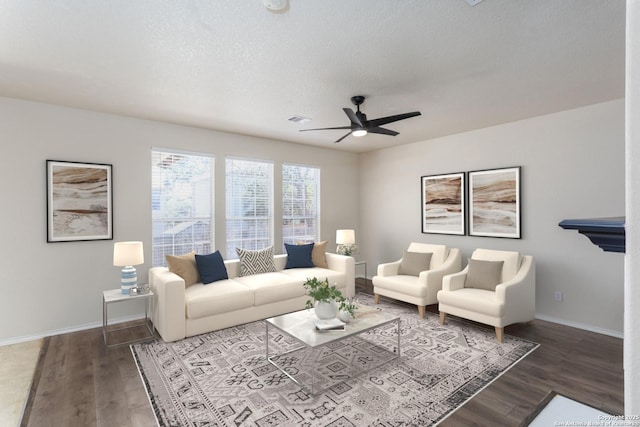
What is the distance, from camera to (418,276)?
15.9 ft

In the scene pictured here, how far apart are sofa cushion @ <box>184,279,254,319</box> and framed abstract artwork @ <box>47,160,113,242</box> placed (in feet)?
4.50

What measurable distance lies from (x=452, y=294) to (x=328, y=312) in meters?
1.73

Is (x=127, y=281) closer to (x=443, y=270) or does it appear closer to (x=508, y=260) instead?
(x=443, y=270)

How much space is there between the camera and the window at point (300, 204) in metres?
5.80

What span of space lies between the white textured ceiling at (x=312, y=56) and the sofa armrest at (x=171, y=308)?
1.99m

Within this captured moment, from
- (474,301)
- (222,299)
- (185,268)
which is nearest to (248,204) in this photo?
(185,268)

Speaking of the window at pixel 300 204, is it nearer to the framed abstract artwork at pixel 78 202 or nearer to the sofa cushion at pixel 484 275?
the framed abstract artwork at pixel 78 202

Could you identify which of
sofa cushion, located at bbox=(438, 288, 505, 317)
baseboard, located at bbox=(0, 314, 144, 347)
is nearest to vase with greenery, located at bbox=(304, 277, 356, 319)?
sofa cushion, located at bbox=(438, 288, 505, 317)

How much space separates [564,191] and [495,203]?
0.81 metres

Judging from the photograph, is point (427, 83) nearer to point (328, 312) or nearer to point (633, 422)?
point (328, 312)

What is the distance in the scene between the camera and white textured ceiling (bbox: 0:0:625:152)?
2094 millimetres

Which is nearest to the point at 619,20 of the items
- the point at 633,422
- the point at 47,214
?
the point at 633,422

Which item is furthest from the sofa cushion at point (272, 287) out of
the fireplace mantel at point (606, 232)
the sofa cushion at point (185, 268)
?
the fireplace mantel at point (606, 232)

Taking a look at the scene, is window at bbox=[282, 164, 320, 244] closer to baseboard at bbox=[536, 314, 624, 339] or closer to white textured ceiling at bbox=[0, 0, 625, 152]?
white textured ceiling at bbox=[0, 0, 625, 152]
